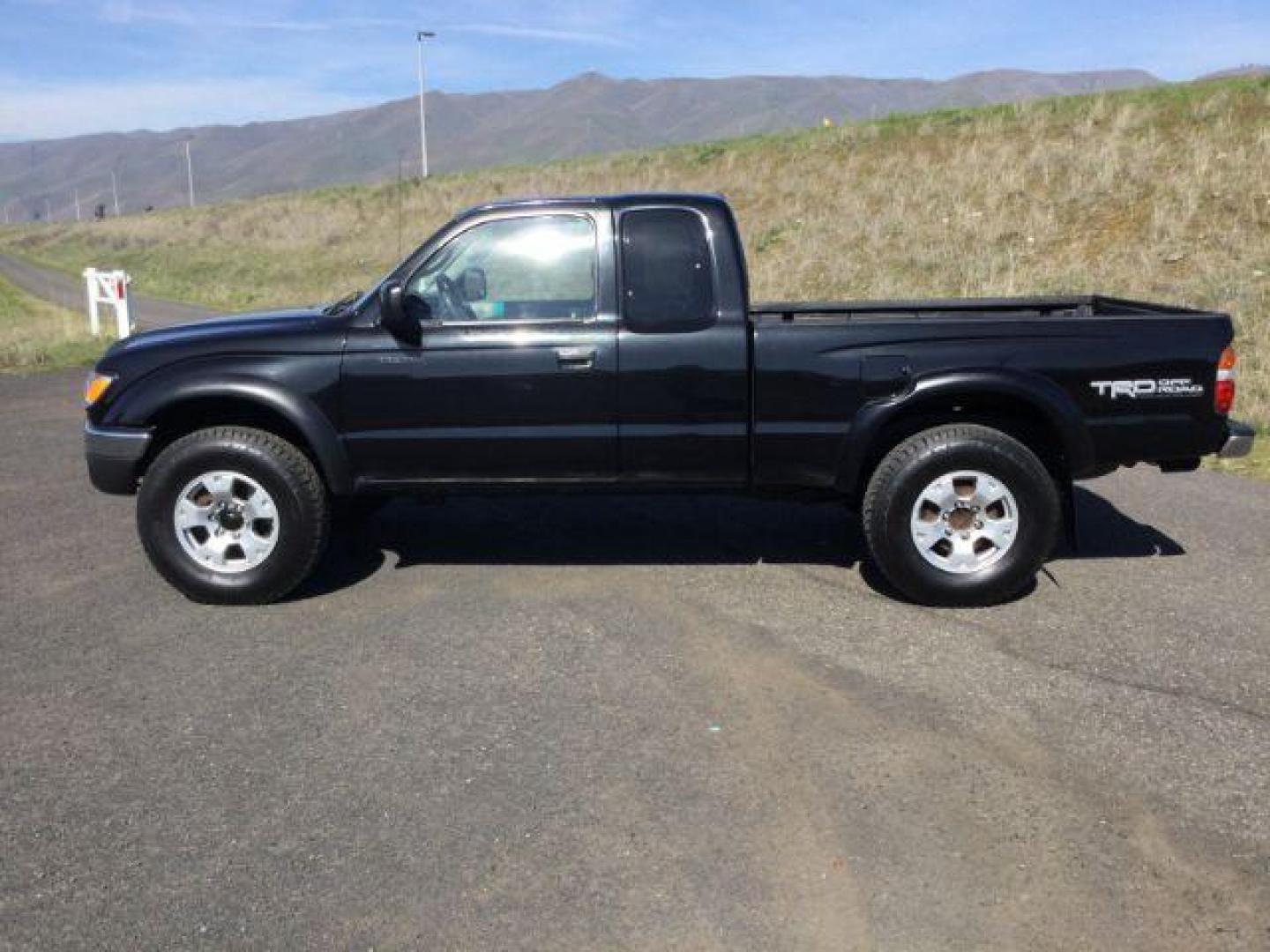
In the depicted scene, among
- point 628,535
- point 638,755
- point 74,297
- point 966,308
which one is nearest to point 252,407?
point 628,535

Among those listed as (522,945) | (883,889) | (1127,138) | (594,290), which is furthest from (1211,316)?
(1127,138)

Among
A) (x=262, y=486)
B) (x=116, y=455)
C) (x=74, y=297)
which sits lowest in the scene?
(x=262, y=486)

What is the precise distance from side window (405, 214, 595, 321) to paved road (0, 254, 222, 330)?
13007 mm

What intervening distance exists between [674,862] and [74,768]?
2075 millimetres

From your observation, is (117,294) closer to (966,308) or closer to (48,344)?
(48,344)

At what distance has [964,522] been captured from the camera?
207 inches

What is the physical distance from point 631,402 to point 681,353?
325mm

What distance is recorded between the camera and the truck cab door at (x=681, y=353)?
Answer: 5203 mm

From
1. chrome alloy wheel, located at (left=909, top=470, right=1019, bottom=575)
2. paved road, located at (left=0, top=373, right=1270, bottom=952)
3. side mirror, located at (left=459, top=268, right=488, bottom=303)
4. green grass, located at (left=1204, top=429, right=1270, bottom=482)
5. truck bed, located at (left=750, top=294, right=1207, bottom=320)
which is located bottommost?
paved road, located at (left=0, top=373, right=1270, bottom=952)

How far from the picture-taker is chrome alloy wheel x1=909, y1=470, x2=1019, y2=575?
5.19 metres

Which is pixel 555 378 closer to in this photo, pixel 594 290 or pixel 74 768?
pixel 594 290

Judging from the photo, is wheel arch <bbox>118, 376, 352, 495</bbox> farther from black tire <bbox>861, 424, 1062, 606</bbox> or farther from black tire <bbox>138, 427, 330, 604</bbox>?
black tire <bbox>861, 424, 1062, 606</bbox>

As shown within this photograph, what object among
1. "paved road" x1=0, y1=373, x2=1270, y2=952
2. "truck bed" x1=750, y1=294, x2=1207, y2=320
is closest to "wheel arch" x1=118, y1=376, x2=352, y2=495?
"paved road" x1=0, y1=373, x2=1270, y2=952

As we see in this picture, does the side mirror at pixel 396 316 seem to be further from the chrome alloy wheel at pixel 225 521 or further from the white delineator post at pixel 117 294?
the white delineator post at pixel 117 294
